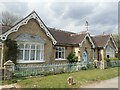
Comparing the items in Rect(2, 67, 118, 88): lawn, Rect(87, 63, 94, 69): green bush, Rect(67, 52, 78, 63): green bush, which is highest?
Rect(67, 52, 78, 63): green bush

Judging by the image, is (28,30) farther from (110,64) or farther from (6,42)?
(110,64)

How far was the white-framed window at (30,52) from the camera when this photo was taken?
17766mm

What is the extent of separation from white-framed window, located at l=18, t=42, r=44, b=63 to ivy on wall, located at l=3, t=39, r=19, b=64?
31.9 inches

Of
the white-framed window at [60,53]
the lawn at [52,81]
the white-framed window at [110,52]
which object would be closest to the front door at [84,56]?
the white-framed window at [60,53]

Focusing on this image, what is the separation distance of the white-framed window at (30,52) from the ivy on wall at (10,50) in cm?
81

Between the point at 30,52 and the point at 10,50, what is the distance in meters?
2.59

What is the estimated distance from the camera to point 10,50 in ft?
54.4

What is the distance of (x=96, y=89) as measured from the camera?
10.6 m

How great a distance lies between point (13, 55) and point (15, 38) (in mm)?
1840

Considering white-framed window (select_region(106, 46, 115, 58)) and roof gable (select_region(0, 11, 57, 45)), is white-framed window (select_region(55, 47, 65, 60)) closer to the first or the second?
roof gable (select_region(0, 11, 57, 45))

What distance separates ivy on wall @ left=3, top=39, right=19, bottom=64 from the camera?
16.3m

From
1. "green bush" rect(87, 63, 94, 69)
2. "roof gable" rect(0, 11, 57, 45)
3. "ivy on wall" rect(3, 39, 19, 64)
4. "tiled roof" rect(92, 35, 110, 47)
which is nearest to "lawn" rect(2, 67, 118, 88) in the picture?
"ivy on wall" rect(3, 39, 19, 64)

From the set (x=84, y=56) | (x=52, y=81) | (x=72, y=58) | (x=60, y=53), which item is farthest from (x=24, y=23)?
(x=84, y=56)

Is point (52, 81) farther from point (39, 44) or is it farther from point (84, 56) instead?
point (84, 56)
